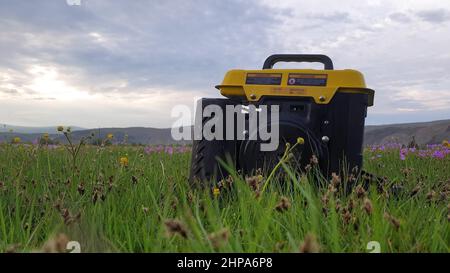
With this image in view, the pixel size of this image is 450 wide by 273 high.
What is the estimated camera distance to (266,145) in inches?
159

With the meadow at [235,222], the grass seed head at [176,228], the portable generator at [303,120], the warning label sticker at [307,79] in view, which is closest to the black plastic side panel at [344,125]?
the portable generator at [303,120]

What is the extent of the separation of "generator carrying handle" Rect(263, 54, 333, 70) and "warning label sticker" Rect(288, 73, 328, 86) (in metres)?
0.42

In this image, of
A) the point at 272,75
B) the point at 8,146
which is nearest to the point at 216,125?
the point at 272,75

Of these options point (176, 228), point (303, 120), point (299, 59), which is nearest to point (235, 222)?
point (176, 228)

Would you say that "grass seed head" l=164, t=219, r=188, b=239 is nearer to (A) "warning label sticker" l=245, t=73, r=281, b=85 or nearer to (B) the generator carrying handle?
(A) "warning label sticker" l=245, t=73, r=281, b=85

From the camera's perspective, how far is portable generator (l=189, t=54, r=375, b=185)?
158 inches

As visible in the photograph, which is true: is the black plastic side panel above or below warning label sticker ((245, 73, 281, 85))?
below

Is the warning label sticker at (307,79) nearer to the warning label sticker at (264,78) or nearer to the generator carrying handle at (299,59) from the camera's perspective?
the warning label sticker at (264,78)

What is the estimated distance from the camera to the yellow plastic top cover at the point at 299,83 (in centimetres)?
412

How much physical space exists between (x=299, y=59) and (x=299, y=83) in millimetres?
575

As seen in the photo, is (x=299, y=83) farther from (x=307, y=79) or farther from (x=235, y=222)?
(x=235, y=222)

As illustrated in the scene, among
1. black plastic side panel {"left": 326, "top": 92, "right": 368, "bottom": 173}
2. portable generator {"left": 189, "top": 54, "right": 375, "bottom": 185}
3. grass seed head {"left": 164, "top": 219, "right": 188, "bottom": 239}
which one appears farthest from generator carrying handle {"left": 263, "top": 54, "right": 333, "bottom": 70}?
grass seed head {"left": 164, "top": 219, "right": 188, "bottom": 239}

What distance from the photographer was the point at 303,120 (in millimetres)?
4055

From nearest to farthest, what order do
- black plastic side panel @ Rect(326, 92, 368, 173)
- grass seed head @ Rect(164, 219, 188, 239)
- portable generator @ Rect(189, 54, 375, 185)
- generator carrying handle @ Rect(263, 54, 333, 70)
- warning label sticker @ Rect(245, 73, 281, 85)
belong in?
grass seed head @ Rect(164, 219, 188, 239) < portable generator @ Rect(189, 54, 375, 185) < black plastic side panel @ Rect(326, 92, 368, 173) < warning label sticker @ Rect(245, 73, 281, 85) < generator carrying handle @ Rect(263, 54, 333, 70)
